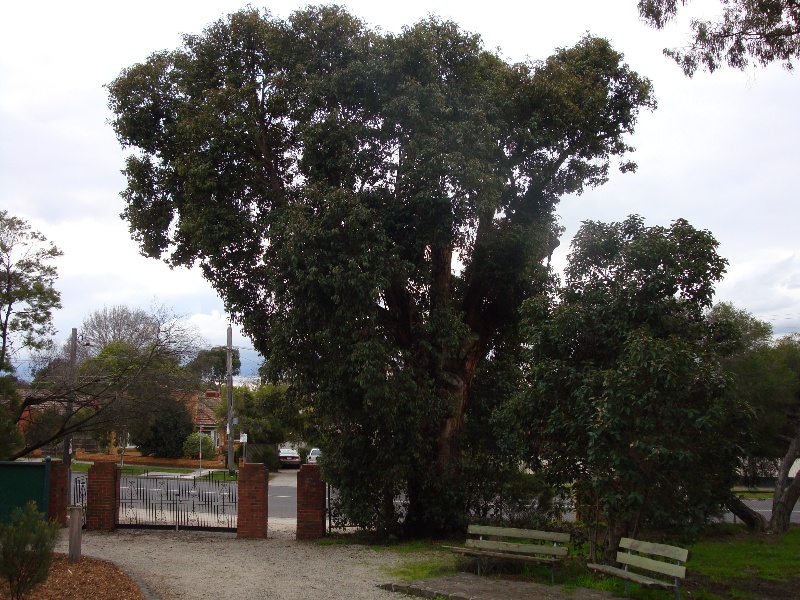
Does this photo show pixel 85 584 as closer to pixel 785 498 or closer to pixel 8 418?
pixel 8 418

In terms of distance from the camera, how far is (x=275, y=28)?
49.9 feet

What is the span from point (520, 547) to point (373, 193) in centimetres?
695

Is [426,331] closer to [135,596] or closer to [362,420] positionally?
[362,420]

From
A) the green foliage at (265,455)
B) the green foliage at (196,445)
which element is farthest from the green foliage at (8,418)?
the green foliage at (196,445)

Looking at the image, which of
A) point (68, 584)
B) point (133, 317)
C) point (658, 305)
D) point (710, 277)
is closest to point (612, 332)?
point (658, 305)

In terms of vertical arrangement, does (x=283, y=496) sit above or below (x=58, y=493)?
below

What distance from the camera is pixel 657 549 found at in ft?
29.3

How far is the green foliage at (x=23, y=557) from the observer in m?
7.82

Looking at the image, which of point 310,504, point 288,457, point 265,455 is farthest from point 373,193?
point 288,457

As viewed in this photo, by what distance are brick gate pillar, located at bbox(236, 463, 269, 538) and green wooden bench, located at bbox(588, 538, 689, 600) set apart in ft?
26.0

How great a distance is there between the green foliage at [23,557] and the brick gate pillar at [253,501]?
7.60m

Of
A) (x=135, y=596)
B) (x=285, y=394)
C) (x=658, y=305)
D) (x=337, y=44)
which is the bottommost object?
(x=135, y=596)

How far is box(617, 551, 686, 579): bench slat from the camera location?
8430mm

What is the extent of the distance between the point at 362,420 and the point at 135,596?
5.84 meters
